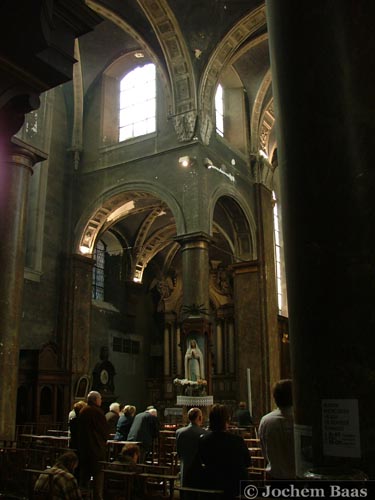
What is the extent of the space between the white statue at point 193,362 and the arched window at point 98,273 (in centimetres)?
738

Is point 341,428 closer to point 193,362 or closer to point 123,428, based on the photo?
point 123,428

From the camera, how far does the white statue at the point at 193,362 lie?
45.4 feet

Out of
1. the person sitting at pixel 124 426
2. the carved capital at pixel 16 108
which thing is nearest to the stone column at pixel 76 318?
the person sitting at pixel 124 426

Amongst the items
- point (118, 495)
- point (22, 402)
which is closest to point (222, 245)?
point (22, 402)

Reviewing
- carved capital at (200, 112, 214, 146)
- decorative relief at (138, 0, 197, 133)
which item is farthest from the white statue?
decorative relief at (138, 0, 197, 133)

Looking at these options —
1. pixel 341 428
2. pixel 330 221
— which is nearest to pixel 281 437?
pixel 341 428

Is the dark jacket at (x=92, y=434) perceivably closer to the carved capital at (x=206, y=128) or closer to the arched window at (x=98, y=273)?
the carved capital at (x=206, y=128)

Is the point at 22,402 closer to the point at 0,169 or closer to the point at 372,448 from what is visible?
the point at 0,169

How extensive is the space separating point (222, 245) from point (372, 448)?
20246 millimetres

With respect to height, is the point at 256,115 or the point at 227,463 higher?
the point at 256,115

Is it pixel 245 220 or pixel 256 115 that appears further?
pixel 256 115

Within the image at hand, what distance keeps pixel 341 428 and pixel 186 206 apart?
1350cm

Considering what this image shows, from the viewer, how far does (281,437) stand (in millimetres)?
3344

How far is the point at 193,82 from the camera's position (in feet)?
52.1
